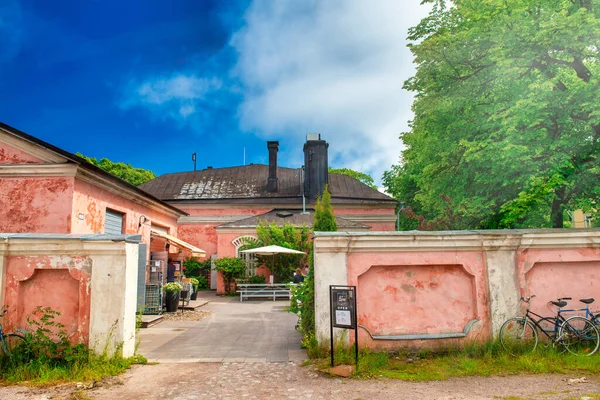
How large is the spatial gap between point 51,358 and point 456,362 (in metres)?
5.84

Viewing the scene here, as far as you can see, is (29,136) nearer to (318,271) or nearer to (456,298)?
(318,271)

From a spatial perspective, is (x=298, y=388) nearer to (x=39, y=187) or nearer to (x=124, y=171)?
(x=39, y=187)

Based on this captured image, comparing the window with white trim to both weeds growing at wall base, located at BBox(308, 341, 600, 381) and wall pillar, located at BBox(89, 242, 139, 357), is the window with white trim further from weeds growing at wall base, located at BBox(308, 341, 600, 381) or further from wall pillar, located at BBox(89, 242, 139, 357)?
wall pillar, located at BBox(89, 242, 139, 357)

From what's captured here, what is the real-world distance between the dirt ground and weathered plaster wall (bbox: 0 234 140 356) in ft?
2.73

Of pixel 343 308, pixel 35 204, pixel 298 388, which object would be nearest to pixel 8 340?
pixel 298 388

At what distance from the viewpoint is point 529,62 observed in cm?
1282

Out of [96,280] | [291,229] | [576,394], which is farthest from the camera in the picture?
[291,229]

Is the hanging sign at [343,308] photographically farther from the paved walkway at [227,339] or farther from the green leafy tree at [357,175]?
the green leafy tree at [357,175]

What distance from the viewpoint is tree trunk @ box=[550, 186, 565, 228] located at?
46.8 ft

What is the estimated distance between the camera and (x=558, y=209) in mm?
14312

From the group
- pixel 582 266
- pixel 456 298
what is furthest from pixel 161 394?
pixel 582 266

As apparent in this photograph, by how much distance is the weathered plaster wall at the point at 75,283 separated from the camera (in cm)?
604

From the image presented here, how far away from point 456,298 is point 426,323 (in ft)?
2.12

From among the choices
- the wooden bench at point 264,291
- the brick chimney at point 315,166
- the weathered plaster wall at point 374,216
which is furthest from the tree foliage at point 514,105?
the brick chimney at point 315,166
